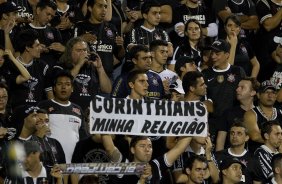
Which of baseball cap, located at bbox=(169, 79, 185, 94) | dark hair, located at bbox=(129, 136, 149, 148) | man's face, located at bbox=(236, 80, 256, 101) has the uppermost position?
baseball cap, located at bbox=(169, 79, 185, 94)

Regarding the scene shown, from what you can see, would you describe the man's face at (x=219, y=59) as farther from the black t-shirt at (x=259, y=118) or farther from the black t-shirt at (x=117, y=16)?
the black t-shirt at (x=117, y=16)

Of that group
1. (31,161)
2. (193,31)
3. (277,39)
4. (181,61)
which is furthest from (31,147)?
(277,39)

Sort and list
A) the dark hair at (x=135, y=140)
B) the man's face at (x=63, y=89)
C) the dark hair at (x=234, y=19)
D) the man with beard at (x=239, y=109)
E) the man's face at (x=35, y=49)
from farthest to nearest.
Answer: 1. the dark hair at (x=234, y=19)
2. the man with beard at (x=239, y=109)
3. the man's face at (x=35, y=49)
4. the man's face at (x=63, y=89)
5. the dark hair at (x=135, y=140)

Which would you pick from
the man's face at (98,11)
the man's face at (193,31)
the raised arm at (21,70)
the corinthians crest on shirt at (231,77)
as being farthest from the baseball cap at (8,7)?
the corinthians crest on shirt at (231,77)

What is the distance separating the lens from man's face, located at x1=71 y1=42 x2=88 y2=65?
44.7 ft

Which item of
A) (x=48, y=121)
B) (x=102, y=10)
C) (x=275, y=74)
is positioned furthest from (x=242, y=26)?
(x=48, y=121)

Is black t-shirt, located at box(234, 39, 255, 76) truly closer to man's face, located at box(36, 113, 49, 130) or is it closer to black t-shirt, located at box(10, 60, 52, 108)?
black t-shirt, located at box(10, 60, 52, 108)

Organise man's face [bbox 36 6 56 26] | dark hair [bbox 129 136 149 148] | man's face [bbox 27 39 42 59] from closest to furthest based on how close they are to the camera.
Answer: dark hair [bbox 129 136 149 148], man's face [bbox 27 39 42 59], man's face [bbox 36 6 56 26]

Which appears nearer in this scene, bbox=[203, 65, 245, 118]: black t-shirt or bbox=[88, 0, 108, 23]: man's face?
bbox=[203, 65, 245, 118]: black t-shirt

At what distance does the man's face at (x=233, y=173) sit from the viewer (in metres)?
12.8

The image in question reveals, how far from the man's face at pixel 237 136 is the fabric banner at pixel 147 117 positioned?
1.21 m

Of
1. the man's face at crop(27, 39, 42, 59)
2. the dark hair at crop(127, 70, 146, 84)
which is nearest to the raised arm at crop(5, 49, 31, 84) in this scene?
the man's face at crop(27, 39, 42, 59)

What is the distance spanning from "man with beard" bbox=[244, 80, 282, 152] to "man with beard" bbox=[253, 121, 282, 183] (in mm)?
224

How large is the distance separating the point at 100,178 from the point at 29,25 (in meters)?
2.86
